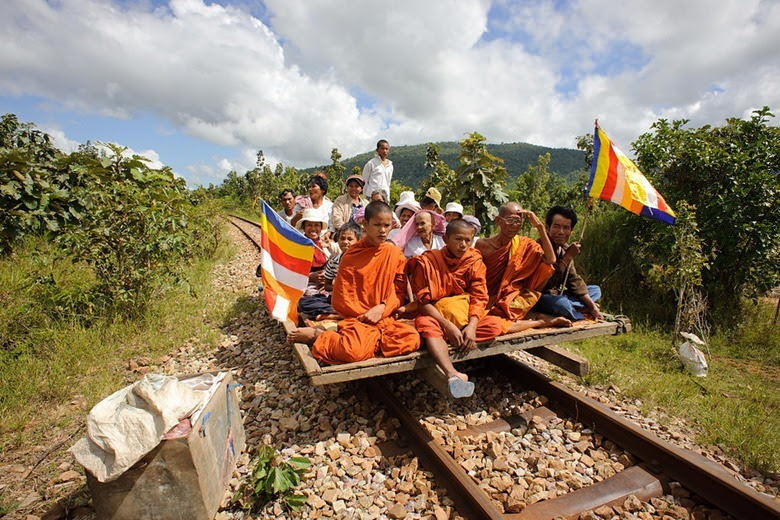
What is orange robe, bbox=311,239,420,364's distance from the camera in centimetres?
320

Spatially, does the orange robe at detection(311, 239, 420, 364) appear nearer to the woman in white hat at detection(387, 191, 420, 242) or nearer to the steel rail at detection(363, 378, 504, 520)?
the steel rail at detection(363, 378, 504, 520)

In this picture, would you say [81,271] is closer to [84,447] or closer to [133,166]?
[133,166]

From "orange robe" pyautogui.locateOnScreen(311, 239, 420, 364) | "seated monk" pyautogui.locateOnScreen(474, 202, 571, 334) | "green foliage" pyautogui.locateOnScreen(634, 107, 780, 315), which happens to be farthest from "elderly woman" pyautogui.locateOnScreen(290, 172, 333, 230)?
"green foliage" pyautogui.locateOnScreen(634, 107, 780, 315)

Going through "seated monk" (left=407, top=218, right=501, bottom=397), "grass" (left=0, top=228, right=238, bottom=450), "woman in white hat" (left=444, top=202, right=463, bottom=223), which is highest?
"woman in white hat" (left=444, top=202, right=463, bottom=223)

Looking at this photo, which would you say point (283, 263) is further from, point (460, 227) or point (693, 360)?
point (693, 360)

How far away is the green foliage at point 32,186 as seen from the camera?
20.6 ft

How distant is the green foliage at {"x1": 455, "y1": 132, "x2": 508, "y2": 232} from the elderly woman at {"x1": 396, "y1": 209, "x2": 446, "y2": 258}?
345cm

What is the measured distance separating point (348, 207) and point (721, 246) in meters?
5.96

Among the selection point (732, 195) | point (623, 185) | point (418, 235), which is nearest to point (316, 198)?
point (418, 235)

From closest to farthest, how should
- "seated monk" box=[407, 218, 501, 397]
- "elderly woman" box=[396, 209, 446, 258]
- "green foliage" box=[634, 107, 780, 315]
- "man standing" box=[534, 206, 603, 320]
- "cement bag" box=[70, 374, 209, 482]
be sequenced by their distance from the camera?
"cement bag" box=[70, 374, 209, 482] → "seated monk" box=[407, 218, 501, 397] → "man standing" box=[534, 206, 603, 320] → "elderly woman" box=[396, 209, 446, 258] → "green foliage" box=[634, 107, 780, 315]

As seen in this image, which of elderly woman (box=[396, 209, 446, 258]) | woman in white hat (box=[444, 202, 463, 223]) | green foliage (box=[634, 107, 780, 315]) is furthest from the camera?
green foliage (box=[634, 107, 780, 315])

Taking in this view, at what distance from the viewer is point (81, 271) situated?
5.61 m

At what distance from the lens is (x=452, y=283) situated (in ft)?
12.1

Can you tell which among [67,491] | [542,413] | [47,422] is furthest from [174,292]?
[542,413]
